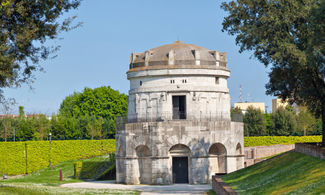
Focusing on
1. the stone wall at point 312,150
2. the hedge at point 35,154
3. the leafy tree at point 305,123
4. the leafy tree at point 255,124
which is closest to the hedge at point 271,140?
the leafy tree at point 255,124

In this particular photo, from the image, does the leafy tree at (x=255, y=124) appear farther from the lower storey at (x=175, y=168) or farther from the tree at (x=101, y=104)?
the lower storey at (x=175, y=168)

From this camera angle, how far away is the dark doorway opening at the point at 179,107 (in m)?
50.9

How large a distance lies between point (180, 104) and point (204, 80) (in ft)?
10.7

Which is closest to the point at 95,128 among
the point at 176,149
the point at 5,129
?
the point at 5,129

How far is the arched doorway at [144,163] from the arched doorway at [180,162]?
7.30 feet

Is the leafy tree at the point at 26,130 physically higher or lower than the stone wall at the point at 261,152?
higher

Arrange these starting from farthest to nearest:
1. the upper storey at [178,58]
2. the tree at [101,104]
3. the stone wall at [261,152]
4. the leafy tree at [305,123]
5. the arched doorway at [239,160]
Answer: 1. the tree at [101,104]
2. the leafy tree at [305,123]
3. the stone wall at [261,152]
4. the arched doorway at [239,160]
5. the upper storey at [178,58]

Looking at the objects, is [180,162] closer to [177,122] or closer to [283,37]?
[177,122]

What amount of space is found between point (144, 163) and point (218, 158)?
6.92 metres

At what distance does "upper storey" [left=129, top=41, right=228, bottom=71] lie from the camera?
50.5 meters

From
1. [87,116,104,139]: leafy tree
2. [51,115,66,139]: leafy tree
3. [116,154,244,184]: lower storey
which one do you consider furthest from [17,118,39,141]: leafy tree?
[116,154,244,184]: lower storey

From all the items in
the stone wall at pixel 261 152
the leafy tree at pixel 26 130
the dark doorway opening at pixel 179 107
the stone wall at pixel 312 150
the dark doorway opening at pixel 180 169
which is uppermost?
the dark doorway opening at pixel 179 107

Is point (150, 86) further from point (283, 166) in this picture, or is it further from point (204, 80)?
point (283, 166)

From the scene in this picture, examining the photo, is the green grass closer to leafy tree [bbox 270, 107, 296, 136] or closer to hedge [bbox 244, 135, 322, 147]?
hedge [bbox 244, 135, 322, 147]
